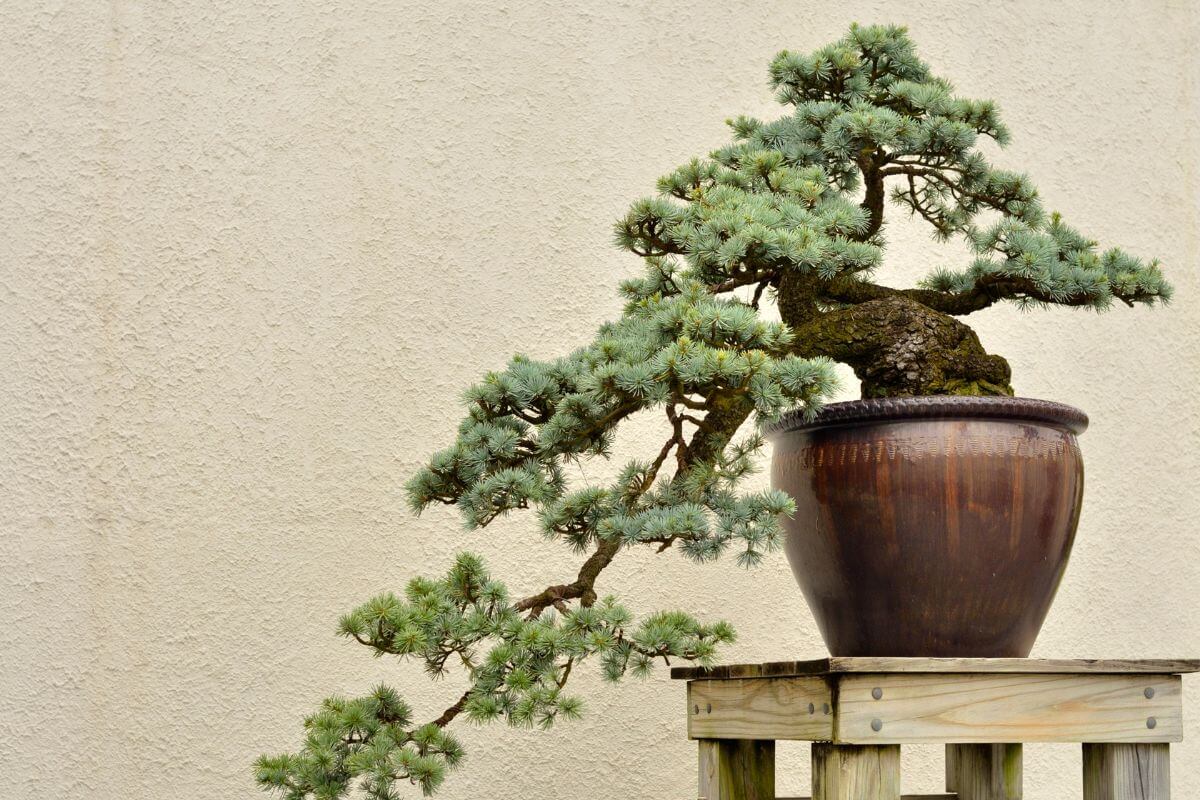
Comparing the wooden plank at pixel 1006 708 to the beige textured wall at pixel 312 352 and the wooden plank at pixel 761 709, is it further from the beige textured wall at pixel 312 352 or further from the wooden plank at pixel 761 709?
the beige textured wall at pixel 312 352

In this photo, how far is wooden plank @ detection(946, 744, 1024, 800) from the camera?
1.58 m

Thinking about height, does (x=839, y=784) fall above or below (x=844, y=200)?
below

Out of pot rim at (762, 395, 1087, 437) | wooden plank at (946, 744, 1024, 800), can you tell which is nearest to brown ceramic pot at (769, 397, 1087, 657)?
pot rim at (762, 395, 1087, 437)

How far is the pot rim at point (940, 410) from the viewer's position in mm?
1252

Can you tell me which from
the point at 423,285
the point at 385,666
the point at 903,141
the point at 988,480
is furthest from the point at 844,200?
the point at 385,666

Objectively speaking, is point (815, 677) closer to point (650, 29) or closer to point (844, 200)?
point (844, 200)

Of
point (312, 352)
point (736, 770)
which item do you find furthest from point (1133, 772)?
point (312, 352)

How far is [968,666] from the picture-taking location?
45.8 inches

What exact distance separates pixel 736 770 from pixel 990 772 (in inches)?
15.0

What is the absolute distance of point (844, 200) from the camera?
1.40 m

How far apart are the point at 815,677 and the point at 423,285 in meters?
1.02

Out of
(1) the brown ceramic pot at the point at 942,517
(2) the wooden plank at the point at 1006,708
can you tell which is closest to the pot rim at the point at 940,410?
(1) the brown ceramic pot at the point at 942,517

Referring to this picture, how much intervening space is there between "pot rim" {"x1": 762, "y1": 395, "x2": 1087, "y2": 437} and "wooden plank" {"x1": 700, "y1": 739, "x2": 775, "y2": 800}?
39 centimetres

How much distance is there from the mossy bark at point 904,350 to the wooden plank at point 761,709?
1.10ft
